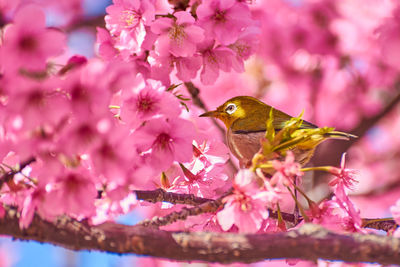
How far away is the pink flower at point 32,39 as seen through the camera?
1.29 metres

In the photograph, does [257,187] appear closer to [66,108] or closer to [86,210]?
[86,210]

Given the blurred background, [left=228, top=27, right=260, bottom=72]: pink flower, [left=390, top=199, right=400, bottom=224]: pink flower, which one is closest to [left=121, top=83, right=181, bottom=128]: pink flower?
[left=228, top=27, right=260, bottom=72]: pink flower

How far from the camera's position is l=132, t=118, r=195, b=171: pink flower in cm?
161

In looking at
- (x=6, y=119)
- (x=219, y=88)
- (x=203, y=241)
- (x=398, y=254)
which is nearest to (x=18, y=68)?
(x=6, y=119)

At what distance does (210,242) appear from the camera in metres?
1.37

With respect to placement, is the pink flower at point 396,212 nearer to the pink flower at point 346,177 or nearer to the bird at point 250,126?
the pink flower at point 346,177

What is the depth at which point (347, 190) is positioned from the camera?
69.4 inches

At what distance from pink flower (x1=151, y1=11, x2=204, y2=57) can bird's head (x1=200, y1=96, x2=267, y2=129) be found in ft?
1.39

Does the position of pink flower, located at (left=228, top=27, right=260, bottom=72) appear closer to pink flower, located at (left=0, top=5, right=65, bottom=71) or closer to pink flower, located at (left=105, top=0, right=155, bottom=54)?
pink flower, located at (left=105, top=0, right=155, bottom=54)

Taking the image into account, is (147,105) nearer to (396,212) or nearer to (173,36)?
(173,36)

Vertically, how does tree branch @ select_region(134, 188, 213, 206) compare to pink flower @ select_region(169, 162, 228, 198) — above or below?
below

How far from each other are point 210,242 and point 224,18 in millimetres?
1017

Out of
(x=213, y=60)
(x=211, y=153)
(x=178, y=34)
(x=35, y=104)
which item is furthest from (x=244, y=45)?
(x=35, y=104)

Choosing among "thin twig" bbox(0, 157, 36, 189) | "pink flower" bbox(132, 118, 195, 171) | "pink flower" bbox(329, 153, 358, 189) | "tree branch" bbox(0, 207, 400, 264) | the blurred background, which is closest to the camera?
"tree branch" bbox(0, 207, 400, 264)
